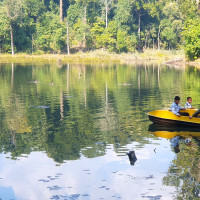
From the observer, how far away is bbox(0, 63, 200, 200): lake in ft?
49.1

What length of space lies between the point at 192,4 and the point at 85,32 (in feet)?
146

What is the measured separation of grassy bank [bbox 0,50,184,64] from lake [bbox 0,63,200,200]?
69.6 m

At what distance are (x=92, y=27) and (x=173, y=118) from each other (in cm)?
10249

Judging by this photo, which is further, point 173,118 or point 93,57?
point 93,57

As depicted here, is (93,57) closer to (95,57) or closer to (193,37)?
(95,57)

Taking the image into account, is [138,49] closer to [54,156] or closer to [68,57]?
[68,57]

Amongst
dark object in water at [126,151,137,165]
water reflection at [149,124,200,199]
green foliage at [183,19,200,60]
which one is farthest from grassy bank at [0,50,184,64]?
dark object in water at [126,151,137,165]

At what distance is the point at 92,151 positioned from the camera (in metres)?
19.7

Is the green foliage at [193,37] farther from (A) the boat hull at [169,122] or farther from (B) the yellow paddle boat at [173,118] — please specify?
(A) the boat hull at [169,122]

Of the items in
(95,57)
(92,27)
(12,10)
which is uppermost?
(12,10)

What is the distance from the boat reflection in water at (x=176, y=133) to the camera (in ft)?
70.3

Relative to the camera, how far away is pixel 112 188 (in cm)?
1504

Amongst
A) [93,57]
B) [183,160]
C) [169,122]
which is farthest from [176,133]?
[93,57]

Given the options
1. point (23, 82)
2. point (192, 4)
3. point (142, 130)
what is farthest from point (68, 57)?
point (142, 130)
